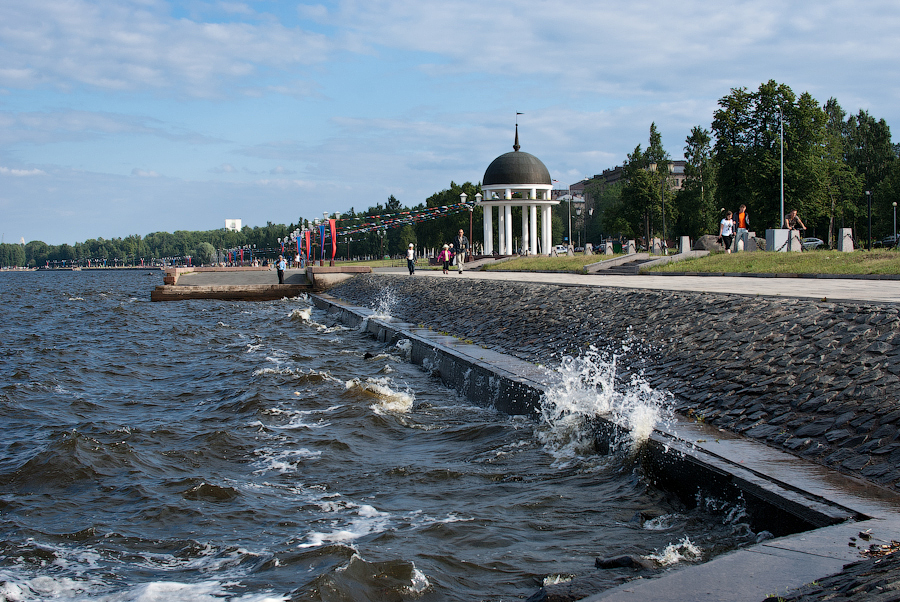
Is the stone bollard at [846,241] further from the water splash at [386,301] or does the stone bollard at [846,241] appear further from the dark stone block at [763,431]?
the dark stone block at [763,431]

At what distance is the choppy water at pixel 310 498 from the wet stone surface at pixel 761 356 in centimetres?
101

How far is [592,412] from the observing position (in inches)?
317

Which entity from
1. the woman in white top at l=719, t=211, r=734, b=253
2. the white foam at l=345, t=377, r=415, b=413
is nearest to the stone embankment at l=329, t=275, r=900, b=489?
the white foam at l=345, t=377, r=415, b=413

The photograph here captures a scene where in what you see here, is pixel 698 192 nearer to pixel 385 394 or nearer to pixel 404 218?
pixel 404 218

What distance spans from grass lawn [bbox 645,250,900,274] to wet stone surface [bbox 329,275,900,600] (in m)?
5.95

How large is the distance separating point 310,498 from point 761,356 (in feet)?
17.0

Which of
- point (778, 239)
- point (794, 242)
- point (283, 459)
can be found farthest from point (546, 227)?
point (283, 459)

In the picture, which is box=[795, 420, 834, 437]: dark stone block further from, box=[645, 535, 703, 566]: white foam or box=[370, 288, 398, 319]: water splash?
box=[370, 288, 398, 319]: water splash

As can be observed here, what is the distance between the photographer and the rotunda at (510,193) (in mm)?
49719

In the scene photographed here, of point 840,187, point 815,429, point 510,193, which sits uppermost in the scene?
point 840,187

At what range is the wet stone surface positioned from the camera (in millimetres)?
6047

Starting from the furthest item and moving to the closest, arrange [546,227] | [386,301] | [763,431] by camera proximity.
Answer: [546,227]
[386,301]
[763,431]

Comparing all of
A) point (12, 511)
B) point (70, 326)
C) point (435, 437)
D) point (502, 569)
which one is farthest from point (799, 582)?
point (70, 326)

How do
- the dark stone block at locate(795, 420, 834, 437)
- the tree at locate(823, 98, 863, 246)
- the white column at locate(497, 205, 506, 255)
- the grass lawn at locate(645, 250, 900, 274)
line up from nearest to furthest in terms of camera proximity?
the dark stone block at locate(795, 420, 834, 437) → the grass lawn at locate(645, 250, 900, 274) → the white column at locate(497, 205, 506, 255) → the tree at locate(823, 98, 863, 246)
